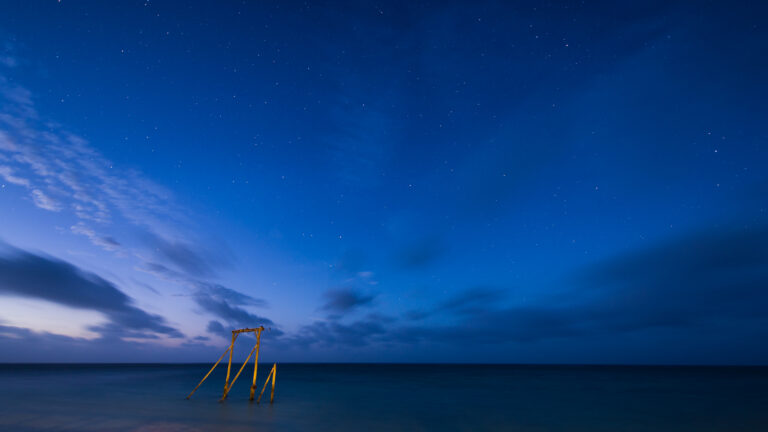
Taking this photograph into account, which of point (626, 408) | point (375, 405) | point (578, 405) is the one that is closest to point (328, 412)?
point (375, 405)

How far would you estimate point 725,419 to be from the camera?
21.2m

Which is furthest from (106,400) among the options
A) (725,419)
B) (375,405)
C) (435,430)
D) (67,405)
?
(725,419)

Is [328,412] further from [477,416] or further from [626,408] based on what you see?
[626,408]

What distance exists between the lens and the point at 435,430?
17438 millimetres

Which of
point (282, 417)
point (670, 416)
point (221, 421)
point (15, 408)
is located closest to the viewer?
point (221, 421)

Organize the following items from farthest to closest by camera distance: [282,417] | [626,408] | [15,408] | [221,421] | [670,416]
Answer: [626,408]
[670,416]
[15,408]
[282,417]
[221,421]

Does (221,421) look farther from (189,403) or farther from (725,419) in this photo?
(725,419)

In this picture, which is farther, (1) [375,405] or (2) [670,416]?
(1) [375,405]

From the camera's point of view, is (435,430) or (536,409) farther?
(536,409)

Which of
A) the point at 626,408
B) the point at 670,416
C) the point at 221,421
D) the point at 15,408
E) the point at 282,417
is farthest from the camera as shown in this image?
the point at 626,408

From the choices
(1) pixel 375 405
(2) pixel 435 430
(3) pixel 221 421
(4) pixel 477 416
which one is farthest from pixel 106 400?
(4) pixel 477 416

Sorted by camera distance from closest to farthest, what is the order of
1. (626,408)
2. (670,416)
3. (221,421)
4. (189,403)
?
(221,421)
(670,416)
(189,403)
(626,408)

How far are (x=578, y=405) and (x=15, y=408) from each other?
3341cm

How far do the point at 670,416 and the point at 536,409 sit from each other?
23.3 ft
